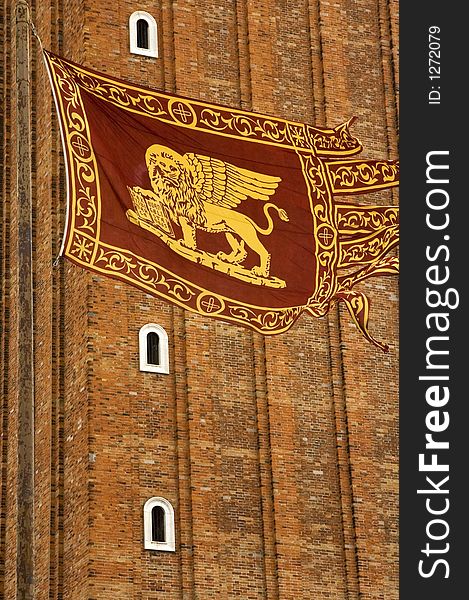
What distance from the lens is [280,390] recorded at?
33781mm

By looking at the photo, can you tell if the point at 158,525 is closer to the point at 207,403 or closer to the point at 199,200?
the point at 207,403

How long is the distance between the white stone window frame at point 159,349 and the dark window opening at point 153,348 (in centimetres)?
4

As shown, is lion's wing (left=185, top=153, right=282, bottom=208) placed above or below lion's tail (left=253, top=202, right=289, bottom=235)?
above

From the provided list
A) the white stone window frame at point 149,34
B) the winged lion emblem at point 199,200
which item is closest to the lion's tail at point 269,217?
the winged lion emblem at point 199,200

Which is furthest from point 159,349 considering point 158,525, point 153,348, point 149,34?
point 149,34

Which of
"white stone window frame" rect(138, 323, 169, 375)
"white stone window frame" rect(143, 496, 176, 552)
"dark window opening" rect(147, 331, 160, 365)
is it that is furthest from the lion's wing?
"dark window opening" rect(147, 331, 160, 365)

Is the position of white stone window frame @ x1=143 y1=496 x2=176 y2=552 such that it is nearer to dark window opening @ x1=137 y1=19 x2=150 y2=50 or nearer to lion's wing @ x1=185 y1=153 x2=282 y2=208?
dark window opening @ x1=137 y1=19 x2=150 y2=50

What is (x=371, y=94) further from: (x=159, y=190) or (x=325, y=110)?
(x=159, y=190)

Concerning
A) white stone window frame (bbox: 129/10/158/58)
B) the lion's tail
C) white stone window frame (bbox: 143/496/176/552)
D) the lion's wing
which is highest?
white stone window frame (bbox: 129/10/158/58)

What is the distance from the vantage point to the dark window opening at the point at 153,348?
33094 millimetres

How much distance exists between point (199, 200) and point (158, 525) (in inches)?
428

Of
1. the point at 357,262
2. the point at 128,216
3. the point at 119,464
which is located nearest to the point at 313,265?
the point at 357,262

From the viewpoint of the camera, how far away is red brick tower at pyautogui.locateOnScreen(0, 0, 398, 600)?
3212 centimetres

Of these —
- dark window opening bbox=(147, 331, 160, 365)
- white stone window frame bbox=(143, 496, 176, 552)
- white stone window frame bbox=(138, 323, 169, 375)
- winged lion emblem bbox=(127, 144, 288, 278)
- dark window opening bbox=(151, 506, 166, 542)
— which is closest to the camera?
winged lion emblem bbox=(127, 144, 288, 278)
